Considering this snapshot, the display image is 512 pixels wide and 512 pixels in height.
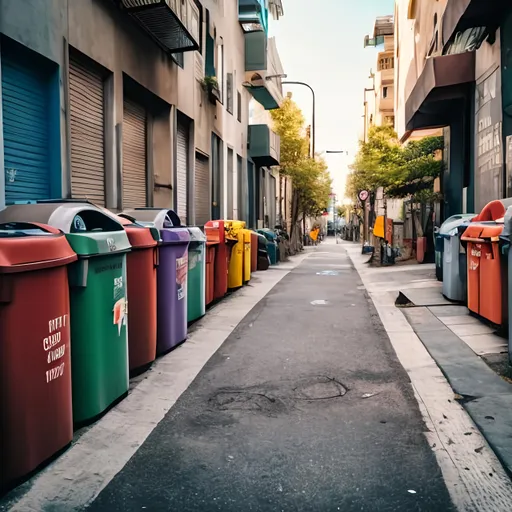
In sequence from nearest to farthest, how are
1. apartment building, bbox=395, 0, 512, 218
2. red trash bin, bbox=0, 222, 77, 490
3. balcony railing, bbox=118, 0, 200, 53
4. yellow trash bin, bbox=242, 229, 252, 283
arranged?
red trash bin, bbox=0, 222, 77, 490, balcony railing, bbox=118, 0, 200, 53, apartment building, bbox=395, 0, 512, 218, yellow trash bin, bbox=242, 229, 252, 283

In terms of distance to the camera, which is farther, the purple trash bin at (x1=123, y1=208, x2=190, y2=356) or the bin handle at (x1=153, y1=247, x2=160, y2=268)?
the purple trash bin at (x1=123, y1=208, x2=190, y2=356)

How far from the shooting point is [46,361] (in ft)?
11.2

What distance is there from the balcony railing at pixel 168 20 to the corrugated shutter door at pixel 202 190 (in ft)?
15.1

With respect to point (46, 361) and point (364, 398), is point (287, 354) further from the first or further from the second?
point (46, 361)

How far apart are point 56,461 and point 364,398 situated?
2.56 m

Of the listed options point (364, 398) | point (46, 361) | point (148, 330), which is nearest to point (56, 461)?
point (46, 361)

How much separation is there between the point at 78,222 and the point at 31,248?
1.42 metres

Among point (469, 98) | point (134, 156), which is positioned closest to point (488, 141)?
point (469, 98)

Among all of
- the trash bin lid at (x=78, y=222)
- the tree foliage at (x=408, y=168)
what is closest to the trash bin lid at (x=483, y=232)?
the trash bin lid at (x=78, y=222)

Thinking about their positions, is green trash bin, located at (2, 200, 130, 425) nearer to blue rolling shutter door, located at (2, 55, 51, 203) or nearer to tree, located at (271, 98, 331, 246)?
blue rolling shutter door, located at (2, 55, 51, 203)

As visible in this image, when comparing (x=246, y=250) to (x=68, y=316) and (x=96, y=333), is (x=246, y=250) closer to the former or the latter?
(x=96, y=333)

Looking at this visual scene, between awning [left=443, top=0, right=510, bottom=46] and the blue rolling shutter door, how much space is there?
26.8 feet

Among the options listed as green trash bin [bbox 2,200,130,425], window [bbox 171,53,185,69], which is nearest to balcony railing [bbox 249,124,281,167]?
window [bbox 171,53,185,69]

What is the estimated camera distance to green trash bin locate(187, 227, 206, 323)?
814 cm
